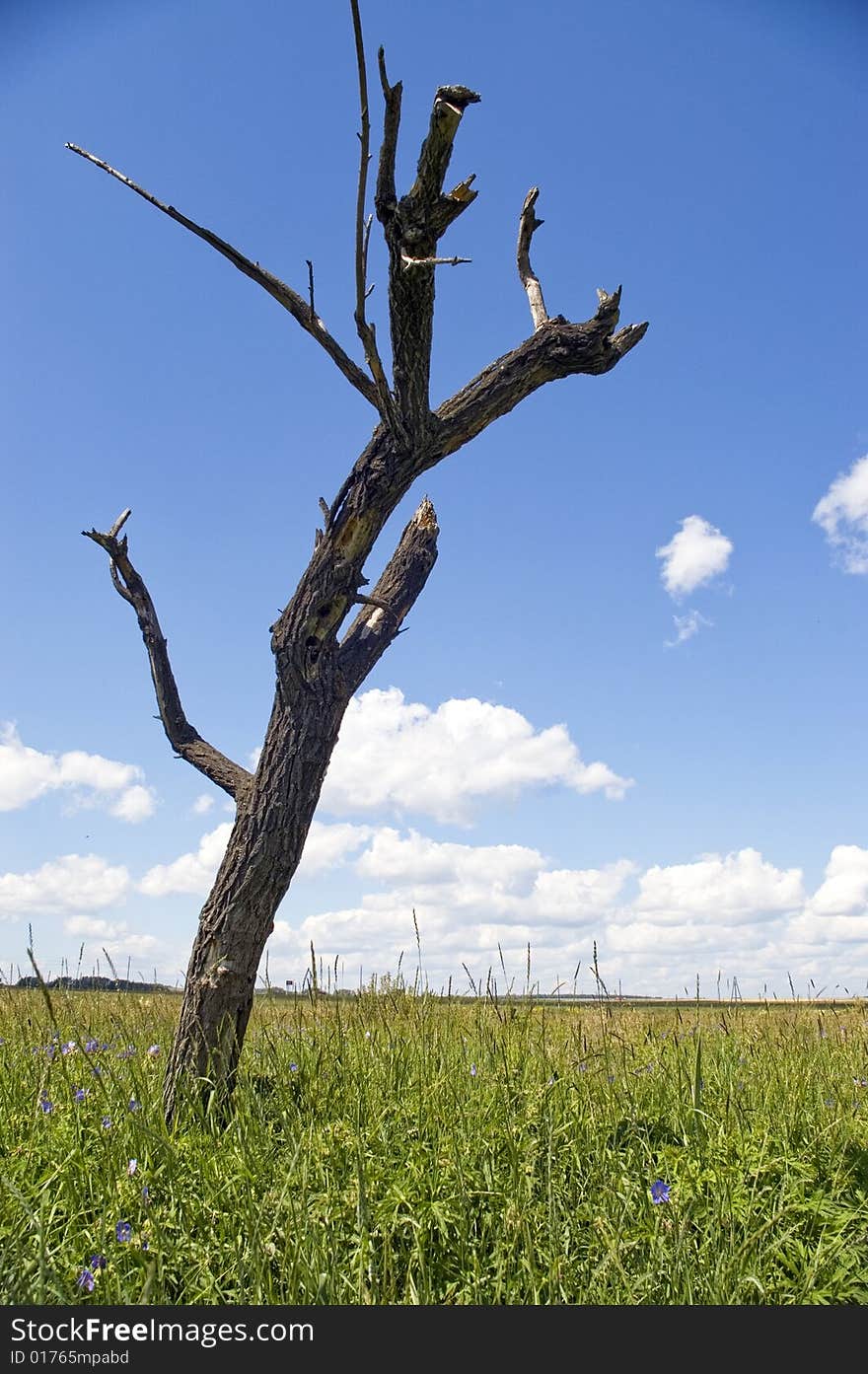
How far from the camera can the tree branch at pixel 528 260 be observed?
5496 mm

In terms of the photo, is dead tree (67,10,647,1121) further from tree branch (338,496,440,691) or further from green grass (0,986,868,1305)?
green grass (0,986,868,1305)

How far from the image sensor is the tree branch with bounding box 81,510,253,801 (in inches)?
223

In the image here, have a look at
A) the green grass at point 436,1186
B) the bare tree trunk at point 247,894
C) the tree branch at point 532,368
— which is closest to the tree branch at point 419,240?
the tree branch at point 532,368

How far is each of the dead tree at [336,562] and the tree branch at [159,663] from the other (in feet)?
0.89

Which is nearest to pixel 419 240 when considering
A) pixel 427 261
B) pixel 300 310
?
pixel 427 261

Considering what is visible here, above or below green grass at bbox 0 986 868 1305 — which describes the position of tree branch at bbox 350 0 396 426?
above

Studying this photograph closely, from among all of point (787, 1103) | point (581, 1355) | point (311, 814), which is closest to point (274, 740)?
point (311, 814)

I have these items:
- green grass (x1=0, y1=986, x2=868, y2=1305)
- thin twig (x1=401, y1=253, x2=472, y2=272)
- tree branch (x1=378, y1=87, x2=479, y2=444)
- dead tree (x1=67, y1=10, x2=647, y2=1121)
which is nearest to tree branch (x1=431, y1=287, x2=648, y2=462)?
dead tree (x1=67, y1=10, x2=647, y2=1121)

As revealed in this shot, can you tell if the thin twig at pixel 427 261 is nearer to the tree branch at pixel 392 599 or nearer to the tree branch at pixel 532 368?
the tree branch at pixel 532 368

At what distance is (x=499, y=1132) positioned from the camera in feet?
12.9

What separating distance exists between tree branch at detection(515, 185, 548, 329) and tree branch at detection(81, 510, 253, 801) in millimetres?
2986

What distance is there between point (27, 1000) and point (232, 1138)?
18.6ft

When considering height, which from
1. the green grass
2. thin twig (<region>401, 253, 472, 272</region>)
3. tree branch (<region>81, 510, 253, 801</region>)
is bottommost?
the green grass

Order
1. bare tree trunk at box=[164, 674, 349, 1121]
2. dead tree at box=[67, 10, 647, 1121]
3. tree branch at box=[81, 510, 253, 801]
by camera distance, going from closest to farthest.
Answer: dead tree at box=[67, 10, 647, 1121] → bare tree trunk at box=[164, 674, 349, 1121] → tree branch at box=[81, 510, 253, 801]
